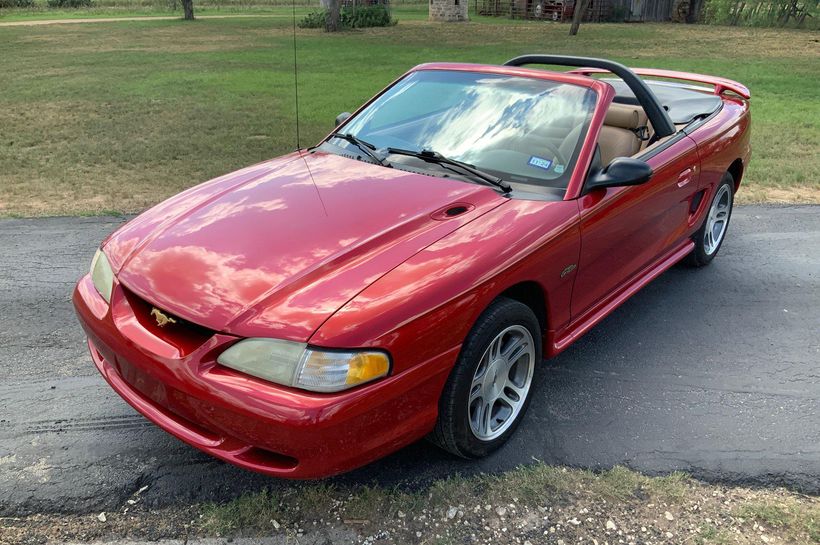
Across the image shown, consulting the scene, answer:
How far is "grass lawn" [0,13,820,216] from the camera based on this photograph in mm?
7305

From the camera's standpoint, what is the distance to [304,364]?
2160 mm

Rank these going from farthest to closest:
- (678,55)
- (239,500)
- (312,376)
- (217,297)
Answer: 1. (678,55)
2. (239,500)
3. (217,297)
4. (312,376)

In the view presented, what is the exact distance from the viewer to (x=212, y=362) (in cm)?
224

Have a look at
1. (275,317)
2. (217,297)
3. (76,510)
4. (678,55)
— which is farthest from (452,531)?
(678,55)

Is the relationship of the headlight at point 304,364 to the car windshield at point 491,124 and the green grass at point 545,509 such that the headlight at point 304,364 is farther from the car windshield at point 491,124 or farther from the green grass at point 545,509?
the car windshield at point 491,124

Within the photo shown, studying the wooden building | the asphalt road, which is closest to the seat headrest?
the asphalt road

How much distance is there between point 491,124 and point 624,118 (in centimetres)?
113

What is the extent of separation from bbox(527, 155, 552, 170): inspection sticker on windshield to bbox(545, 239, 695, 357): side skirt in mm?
762

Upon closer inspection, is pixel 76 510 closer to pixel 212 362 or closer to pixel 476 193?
pixel 212 362

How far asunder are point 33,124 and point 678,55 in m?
17.9

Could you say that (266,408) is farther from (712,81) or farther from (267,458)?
(712,81)

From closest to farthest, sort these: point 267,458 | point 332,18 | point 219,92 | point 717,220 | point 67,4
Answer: point 267,458, point 717,220, point 219,92, point 332,18, point 67,4

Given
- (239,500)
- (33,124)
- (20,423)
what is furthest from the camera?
(33,124)

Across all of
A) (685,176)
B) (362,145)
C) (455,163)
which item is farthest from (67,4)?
(685,176)
